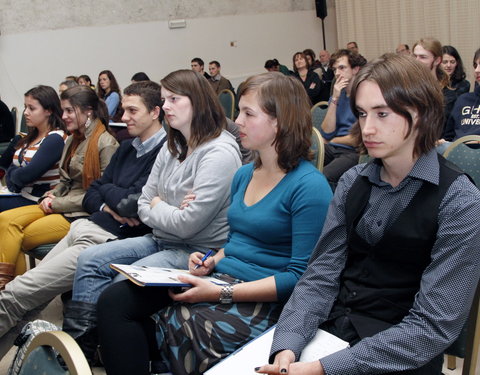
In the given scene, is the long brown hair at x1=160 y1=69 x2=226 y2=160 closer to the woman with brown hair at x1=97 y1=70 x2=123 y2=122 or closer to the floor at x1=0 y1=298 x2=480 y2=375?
the floor at x1=0 y1=298 x2=480 y2=375

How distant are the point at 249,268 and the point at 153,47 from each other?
9912mm

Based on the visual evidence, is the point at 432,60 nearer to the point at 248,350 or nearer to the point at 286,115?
the point at 286,115

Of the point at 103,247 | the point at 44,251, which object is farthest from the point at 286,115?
the point at 44,251

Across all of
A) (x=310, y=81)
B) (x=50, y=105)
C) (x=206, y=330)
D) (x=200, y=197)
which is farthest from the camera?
(x=310, y=81)

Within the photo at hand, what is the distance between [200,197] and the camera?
2.19 meters

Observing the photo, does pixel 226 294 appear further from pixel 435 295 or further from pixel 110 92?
pixel 110 92

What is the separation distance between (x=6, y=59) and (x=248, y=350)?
971 cm

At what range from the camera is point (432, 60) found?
3830 mm

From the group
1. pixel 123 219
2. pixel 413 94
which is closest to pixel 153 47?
pixel 123 219

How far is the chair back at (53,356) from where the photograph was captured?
0.98 m

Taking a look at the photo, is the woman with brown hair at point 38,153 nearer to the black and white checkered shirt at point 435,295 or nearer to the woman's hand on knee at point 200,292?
the woman's hand on knee at point 200,292

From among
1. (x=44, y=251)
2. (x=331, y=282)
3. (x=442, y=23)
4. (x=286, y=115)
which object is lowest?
(x=44, y=251)

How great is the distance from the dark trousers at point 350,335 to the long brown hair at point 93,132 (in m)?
2.00

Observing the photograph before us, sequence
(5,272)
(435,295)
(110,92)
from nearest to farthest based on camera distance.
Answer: (435,295)
(5,272)
(110,92)
